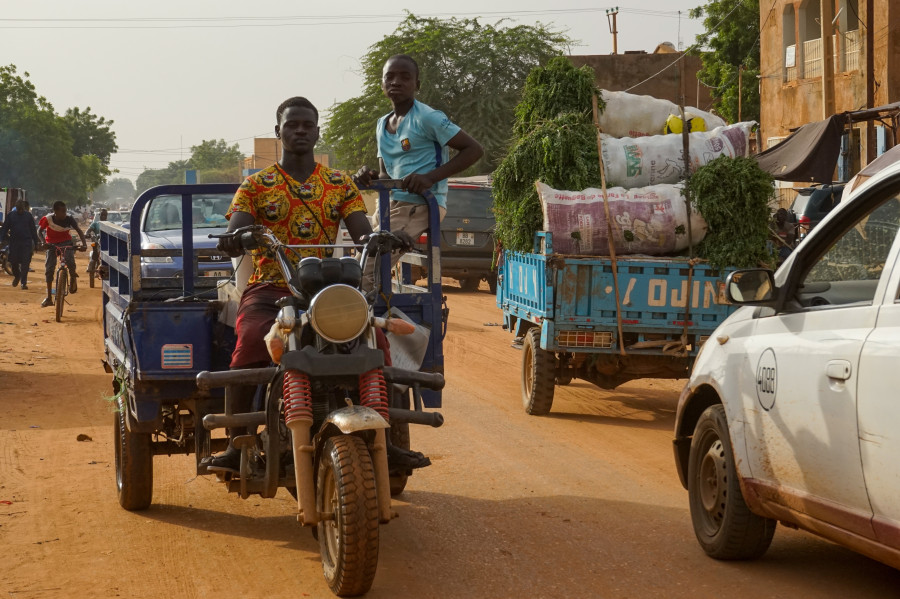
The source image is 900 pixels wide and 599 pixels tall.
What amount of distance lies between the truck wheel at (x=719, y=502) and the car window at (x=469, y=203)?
16.3 meters

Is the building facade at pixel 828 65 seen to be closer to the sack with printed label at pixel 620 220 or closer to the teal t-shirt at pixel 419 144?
the sack with printed label at pixel 620 220

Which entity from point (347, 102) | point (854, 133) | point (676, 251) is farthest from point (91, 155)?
point (676, 251)

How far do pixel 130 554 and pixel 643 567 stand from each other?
2.50 meters

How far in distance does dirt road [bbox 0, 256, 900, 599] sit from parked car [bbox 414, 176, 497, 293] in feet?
39.1

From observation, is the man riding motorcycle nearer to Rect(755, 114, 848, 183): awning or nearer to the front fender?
the front fender

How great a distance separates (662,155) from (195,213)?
608 cm

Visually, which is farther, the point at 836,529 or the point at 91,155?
the point at 91,155

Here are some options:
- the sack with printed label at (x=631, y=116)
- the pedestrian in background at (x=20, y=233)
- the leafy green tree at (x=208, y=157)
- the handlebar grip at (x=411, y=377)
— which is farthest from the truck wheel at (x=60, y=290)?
the leafy green tree at (x=208, y=157)

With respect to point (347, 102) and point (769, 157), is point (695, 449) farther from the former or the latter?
point (347, 102)

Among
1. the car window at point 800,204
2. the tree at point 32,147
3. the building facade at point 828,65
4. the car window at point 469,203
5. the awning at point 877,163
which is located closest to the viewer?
the awning at point 877,163

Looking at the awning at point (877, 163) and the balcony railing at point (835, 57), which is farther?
the balcony railing at point (835, 57)

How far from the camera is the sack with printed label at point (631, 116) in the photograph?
1018 cm

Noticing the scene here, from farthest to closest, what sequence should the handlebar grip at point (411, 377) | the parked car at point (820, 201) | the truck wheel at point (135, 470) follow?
the parked car at point (820, 201) → the truck wheel at point (135, 470) → the handlebar grip at point (411, 377)

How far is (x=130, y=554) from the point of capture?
5.59 metres
